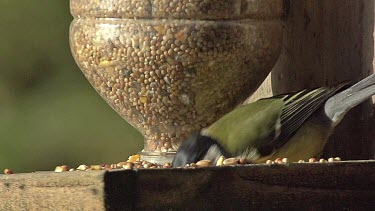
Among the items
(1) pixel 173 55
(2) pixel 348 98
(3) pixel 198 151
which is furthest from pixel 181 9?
(2) pixel 348 98

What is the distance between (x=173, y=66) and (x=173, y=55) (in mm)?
27

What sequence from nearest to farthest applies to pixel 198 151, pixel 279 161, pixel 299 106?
pixel 279 161 → pixel 198 151 → pixel 299 106

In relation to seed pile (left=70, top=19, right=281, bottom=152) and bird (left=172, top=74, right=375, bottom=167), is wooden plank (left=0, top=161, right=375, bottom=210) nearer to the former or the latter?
bird (left=172, top=74, right=375, bottom=167)

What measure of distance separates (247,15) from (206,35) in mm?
108

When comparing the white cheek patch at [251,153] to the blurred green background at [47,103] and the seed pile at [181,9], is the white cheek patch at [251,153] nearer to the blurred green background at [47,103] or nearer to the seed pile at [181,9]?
the seed pile at [181,9]

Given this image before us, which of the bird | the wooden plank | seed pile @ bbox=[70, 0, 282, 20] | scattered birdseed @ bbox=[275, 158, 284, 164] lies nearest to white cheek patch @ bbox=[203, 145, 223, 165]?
the bird

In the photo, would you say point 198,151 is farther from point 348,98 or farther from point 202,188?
point 202,188

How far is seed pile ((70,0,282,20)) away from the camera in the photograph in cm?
286

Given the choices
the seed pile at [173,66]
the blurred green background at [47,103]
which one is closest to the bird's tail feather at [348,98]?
the seed pile at [173,66]

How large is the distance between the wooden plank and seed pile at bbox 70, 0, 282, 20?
59 centimetres

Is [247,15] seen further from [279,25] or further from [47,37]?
[47,37]

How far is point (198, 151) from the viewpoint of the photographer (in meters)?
2.82

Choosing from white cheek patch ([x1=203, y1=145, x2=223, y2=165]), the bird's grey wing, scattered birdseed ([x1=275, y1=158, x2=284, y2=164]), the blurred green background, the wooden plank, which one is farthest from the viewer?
the blurred green background

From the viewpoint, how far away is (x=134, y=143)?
3561mm
